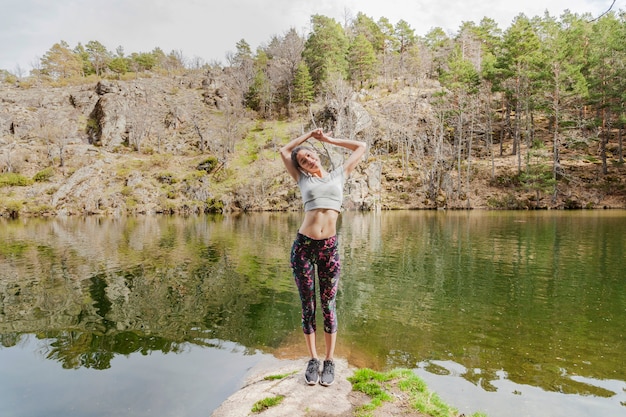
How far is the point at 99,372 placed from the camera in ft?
20.3

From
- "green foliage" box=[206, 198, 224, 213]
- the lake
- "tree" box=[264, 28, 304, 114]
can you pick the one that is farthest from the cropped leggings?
"tree" box=[264, 28, 304, 114]

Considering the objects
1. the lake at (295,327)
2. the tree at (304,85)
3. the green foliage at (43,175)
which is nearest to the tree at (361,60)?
the tree at (304,85)

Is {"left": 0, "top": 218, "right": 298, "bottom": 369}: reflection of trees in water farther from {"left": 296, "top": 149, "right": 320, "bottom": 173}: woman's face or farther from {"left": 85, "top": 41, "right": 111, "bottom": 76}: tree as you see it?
{"left": 85, "top": 41, "right": 111, "bottom": 76}: tree

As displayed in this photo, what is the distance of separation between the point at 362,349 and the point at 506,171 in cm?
5009

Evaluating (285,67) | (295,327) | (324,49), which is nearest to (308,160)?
(295,327)

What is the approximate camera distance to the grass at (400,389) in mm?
4043

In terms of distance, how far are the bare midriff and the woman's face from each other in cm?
53

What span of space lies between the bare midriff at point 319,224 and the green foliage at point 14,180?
6369 centimetres

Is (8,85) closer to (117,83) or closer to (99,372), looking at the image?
(117,83)

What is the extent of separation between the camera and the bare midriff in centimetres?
422

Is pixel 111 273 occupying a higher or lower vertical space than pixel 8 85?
lower

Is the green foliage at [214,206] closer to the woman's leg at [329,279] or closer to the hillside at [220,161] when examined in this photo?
the hillside at [220,161]

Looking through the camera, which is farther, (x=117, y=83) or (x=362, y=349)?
(x=117, y=83)

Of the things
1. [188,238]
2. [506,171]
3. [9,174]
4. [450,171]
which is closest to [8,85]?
[9,174]
